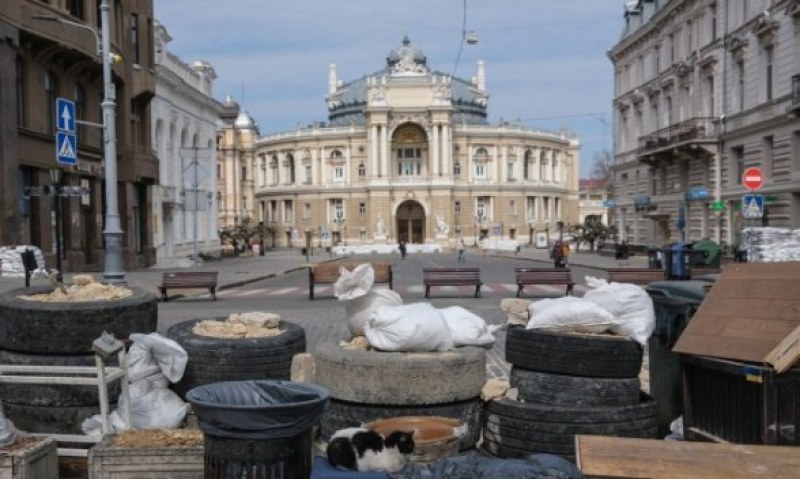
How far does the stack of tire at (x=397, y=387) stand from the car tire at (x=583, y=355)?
1.70ft

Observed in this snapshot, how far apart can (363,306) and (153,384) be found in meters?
1.88

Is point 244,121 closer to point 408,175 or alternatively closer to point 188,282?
point 408,175

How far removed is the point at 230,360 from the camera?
666cm

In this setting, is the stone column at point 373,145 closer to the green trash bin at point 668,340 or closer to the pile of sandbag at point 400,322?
the pile of sandbag at point 400,322

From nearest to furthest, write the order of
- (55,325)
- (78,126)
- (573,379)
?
(573,379), (55,325), (78,126)

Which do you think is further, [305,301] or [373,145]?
[373,145]

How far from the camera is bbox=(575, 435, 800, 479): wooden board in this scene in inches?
164

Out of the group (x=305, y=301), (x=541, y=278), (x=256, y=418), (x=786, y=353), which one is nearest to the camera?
(x=256, y=418)

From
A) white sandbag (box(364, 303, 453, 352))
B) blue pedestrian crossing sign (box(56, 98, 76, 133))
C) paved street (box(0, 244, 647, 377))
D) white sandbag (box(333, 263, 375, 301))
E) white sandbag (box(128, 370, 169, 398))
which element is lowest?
paved street (box(0, 244, 647, 377))

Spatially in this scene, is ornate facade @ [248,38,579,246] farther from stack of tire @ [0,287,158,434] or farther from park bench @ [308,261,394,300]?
stack of tire @ [0,287,158,434]

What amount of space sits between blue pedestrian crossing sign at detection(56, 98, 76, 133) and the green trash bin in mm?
12933

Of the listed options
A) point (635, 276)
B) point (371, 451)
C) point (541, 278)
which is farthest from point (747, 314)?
point (541, 278)

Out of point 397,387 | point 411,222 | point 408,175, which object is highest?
point 408,175

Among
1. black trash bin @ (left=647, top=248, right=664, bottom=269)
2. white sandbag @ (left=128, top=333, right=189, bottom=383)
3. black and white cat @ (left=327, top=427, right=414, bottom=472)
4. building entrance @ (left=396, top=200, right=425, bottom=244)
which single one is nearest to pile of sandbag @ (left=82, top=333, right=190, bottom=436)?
white sandbag @ (left=128, top=333, right=189, bottom=383)
